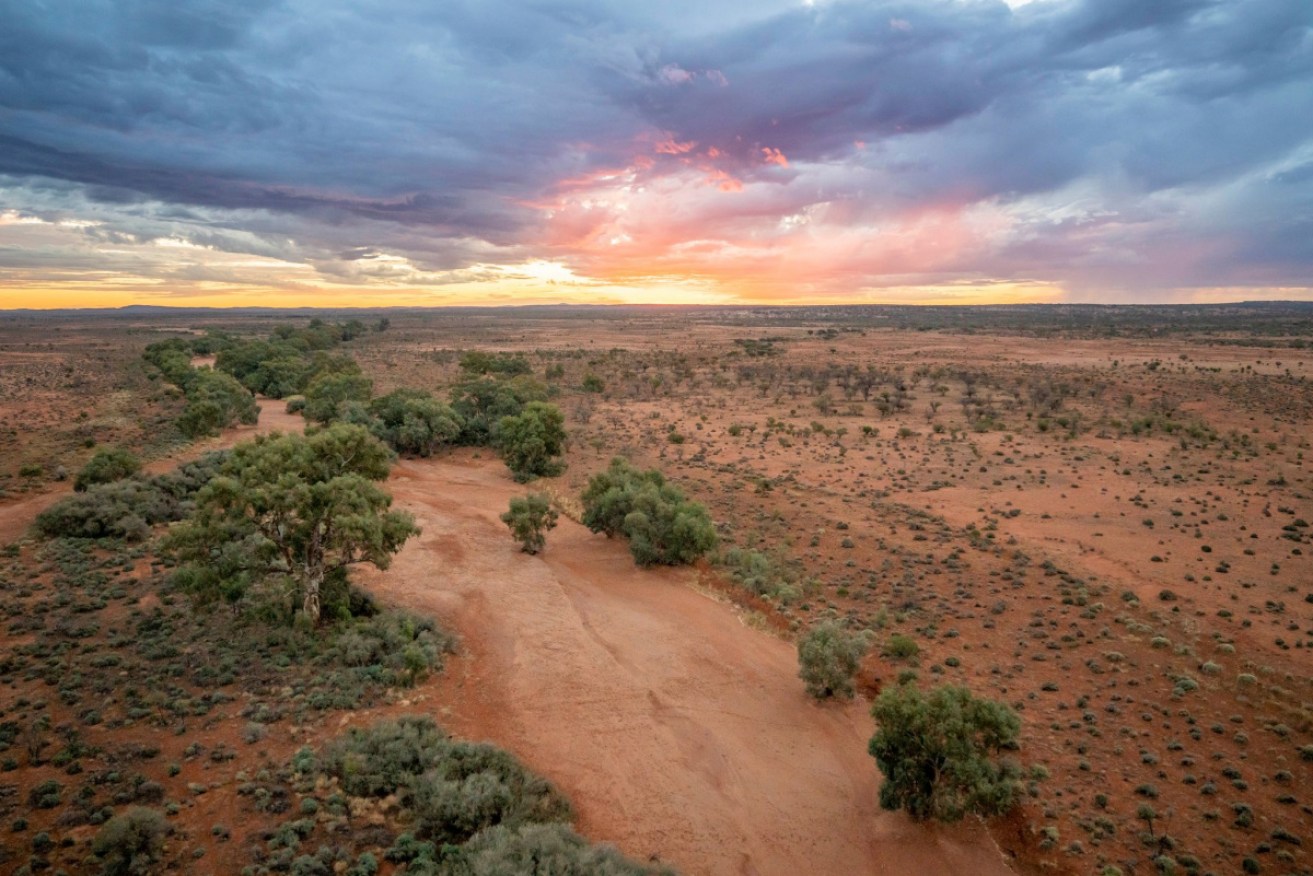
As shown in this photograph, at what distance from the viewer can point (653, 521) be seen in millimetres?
27516

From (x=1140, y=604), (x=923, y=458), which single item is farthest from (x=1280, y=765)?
(x=923, y=458)

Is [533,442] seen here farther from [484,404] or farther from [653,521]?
[653,521]

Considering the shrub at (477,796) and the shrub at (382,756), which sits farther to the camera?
the shrub at (382,756)

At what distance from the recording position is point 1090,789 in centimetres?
1430

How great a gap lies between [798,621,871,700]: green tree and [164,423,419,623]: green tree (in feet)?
39.8

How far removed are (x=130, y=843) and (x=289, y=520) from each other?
10210 millimetres

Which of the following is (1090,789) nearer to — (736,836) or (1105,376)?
(736,836)

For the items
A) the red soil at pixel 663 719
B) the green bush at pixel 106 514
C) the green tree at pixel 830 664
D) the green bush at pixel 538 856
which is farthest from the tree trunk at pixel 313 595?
the green tree at pixel 830 664

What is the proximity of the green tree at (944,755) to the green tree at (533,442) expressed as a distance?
28.6 meters

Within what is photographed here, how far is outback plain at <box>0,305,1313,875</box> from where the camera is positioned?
13.0 metres

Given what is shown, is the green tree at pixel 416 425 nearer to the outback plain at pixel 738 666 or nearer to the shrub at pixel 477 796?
the outback plain at pixel 738 666

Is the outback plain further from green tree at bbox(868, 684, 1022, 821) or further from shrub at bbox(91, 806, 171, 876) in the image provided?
green tree at bbox(868, 684, 1022, 821)

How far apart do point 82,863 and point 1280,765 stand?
23.2 metres

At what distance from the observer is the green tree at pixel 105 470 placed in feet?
104
